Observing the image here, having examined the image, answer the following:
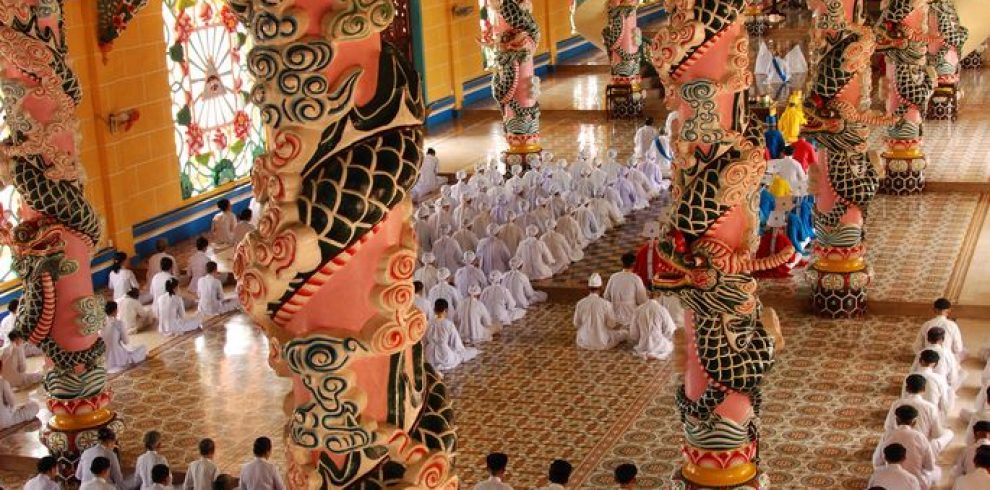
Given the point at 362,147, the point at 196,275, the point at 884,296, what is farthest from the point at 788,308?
the point at 362,147

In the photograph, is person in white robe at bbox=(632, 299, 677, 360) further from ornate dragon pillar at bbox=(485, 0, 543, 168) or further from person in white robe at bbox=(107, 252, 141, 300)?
ornate dragon pillar at bbox=(485, 0, 543, 168)

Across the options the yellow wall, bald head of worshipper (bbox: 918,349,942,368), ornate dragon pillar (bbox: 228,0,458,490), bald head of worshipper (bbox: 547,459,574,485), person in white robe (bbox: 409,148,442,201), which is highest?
ornate dragon pillar (bbox: 228,0,458,490)

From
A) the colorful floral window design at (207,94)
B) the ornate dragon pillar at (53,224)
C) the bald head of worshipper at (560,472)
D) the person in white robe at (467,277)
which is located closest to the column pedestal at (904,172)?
the person in white robe at (467,277)

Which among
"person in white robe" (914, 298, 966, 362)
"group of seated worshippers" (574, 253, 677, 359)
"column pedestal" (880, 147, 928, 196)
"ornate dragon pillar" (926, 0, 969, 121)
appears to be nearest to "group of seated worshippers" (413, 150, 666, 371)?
"group of seated worshippers" (574, 253, 677, 359)

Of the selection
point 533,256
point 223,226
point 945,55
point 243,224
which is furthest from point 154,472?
point 945,55

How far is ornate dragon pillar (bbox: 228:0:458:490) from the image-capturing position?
4270 millimetres

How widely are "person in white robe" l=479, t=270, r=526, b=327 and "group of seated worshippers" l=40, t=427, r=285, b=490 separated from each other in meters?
4.49

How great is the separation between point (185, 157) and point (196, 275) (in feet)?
10.5

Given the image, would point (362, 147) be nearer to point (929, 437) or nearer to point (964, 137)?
point (929, 437)

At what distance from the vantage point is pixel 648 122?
69.5 feet

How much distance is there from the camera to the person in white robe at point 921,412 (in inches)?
425

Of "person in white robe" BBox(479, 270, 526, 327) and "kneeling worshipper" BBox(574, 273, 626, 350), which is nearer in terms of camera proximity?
"kneeling worshipper" BBox(574, 273, 626, 350)

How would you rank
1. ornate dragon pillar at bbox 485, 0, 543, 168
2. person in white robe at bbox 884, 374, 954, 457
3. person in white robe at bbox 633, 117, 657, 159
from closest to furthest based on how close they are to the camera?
1. person in white robe at bbox 884, 374, 954, 457
2. ornate dragon pillar at bbox 485, 0, 543, 168
3. person in white robe at bbox 633, 117, 657, 159

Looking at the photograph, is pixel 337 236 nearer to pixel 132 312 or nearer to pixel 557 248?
pixel 132 312
